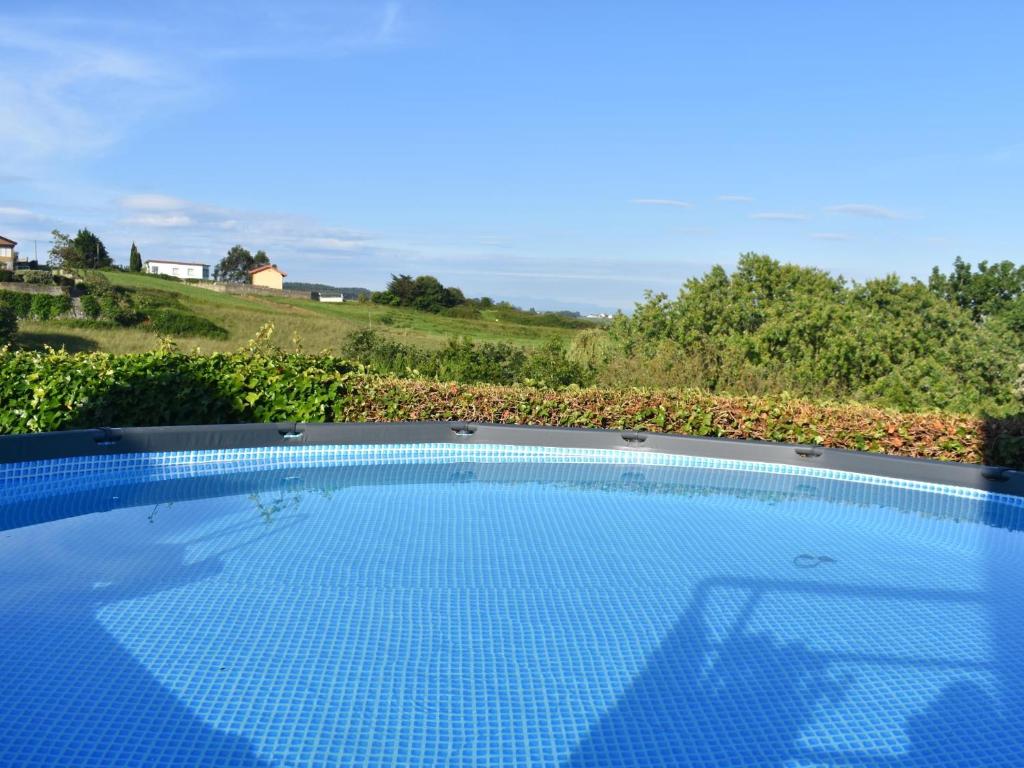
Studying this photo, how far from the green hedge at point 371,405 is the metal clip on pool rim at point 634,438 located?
0.38 metres

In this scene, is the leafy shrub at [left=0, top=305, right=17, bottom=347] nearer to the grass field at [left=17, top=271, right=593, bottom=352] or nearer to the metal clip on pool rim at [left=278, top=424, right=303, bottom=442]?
the grass field at [left=17, top=271, right=593, bottom=352]

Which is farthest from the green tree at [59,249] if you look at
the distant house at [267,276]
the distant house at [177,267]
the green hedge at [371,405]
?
the distant house at [177,267]

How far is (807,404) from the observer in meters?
8.55

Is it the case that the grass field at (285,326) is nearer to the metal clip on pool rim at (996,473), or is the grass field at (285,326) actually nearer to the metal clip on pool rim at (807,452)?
the metal clip on pool rim at (807,452)

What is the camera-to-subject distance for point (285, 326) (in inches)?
1142

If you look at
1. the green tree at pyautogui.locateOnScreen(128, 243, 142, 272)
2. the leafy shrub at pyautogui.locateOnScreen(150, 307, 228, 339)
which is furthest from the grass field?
the green tree at pyautogui.locateOnScreen(128, 243, 142, 272)

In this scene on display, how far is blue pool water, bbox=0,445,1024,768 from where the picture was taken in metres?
3.31

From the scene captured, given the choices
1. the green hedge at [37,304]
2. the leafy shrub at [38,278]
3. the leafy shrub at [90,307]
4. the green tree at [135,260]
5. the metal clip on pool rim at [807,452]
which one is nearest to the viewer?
the metal clip on pool rim at [807,452]

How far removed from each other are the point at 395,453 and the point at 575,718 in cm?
477

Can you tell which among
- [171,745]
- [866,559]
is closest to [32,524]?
[171,745]

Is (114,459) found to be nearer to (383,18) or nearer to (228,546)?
(228,546)

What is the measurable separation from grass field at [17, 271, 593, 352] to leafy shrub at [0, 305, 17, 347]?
2.04 feet

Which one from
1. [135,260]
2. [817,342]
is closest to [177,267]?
[135,260]

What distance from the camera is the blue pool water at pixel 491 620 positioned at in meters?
3.31
